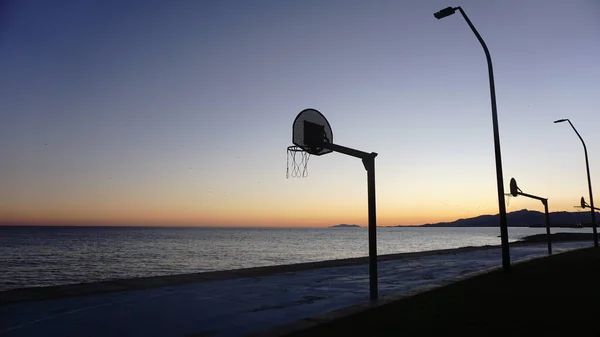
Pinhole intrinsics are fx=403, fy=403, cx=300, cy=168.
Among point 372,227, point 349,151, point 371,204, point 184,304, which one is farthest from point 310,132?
point 184,304

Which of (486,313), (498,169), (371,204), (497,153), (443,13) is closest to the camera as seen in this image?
(486,313)

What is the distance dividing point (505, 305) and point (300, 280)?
841 centimetres

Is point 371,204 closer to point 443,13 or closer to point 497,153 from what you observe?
point 497,153

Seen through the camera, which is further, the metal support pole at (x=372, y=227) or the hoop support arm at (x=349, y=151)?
the metal support pole at (x=372, y=227)

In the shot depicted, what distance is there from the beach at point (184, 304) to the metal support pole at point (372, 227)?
0.42 metres

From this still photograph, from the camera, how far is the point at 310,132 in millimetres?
10805

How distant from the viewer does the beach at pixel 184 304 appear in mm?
8109

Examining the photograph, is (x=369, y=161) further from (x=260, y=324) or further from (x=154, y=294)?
(x=154, y=294)

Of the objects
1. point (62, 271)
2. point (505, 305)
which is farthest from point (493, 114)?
point (62, 271)

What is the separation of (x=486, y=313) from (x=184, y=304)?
24.1ft

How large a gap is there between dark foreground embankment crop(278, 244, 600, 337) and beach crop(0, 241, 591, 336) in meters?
1.14

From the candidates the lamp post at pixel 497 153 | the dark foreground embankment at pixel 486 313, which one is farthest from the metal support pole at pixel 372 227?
the lamp post at pixel 497 153

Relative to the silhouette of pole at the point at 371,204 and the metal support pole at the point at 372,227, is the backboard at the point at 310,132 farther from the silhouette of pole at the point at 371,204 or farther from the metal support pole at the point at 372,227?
the metal support pole at the point at 372,227

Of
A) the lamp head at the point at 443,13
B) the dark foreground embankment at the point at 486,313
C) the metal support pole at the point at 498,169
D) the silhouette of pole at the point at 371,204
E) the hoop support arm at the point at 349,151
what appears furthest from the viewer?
the metal support pole at the point at 498,169
